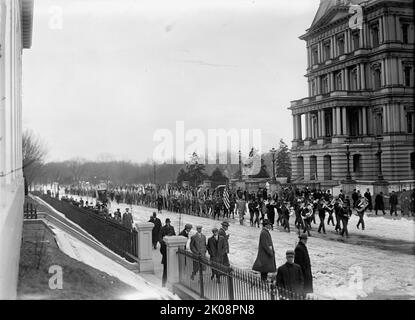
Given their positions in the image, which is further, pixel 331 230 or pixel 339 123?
pixel 339 123

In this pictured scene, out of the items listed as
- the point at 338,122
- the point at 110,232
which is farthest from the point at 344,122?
the point at 110,232

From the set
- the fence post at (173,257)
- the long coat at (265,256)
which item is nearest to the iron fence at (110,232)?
the fence post at (173,257)

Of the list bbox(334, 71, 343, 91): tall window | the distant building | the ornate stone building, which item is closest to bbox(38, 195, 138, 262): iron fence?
the distant building

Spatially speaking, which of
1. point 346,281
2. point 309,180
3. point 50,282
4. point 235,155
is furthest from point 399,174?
point 50,282

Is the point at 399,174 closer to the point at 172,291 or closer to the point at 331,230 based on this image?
the point at 331,230

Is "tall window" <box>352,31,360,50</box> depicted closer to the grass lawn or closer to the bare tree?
the bare tree

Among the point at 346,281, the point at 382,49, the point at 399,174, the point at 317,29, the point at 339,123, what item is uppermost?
the point at 317,29
